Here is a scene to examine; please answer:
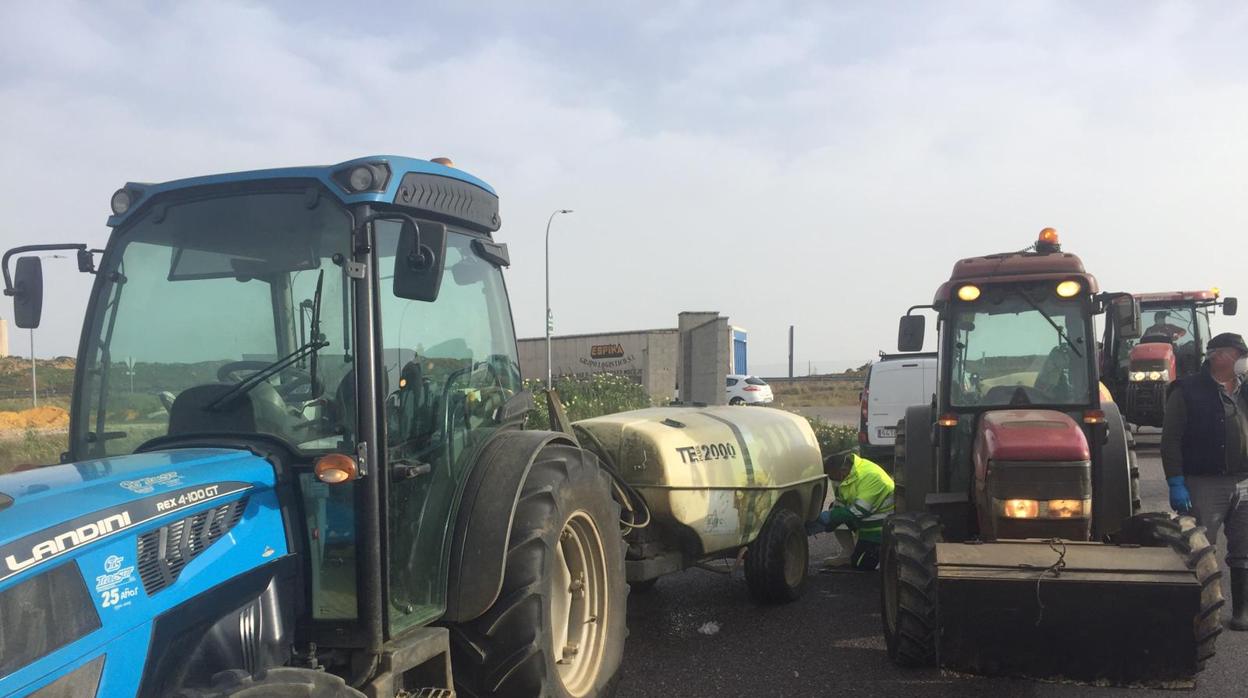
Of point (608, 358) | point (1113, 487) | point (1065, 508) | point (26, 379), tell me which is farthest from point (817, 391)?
point (1065, 508)

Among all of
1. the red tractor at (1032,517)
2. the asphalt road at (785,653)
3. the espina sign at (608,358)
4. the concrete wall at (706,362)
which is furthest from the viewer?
the espina sign at (608,358)

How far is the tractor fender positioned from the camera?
151 inches

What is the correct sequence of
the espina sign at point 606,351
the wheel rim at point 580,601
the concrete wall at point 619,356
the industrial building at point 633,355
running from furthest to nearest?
1. the espina sign at point 606,351
2. the concrete wall at point 619,356
3. the industrial building at point 633,355
4. the wheel rim at point 580,601

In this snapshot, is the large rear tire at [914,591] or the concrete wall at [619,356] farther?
the concrete wall at [619,356]

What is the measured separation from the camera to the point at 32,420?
1719 cm

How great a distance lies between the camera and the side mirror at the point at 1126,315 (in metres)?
5.84

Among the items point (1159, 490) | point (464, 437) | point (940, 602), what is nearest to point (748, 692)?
point (940, 602)

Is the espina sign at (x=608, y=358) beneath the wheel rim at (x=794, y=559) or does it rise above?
above

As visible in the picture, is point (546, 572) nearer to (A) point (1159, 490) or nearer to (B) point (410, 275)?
(B) point (410, 275)

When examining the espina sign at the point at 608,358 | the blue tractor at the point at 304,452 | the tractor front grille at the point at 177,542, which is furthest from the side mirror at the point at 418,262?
the espina sign at the point at 608,358

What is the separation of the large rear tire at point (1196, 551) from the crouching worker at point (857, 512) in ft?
7.09

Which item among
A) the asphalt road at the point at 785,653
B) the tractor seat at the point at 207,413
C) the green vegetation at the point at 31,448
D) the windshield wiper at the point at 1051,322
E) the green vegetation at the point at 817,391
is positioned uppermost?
the windshield wiper at the point at 1051,322

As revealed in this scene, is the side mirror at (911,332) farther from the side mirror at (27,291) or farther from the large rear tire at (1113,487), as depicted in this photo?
the side mirror at (27,291)

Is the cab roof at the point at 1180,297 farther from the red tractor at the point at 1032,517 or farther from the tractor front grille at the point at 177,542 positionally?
the tractor front grille at the point at 177,542
